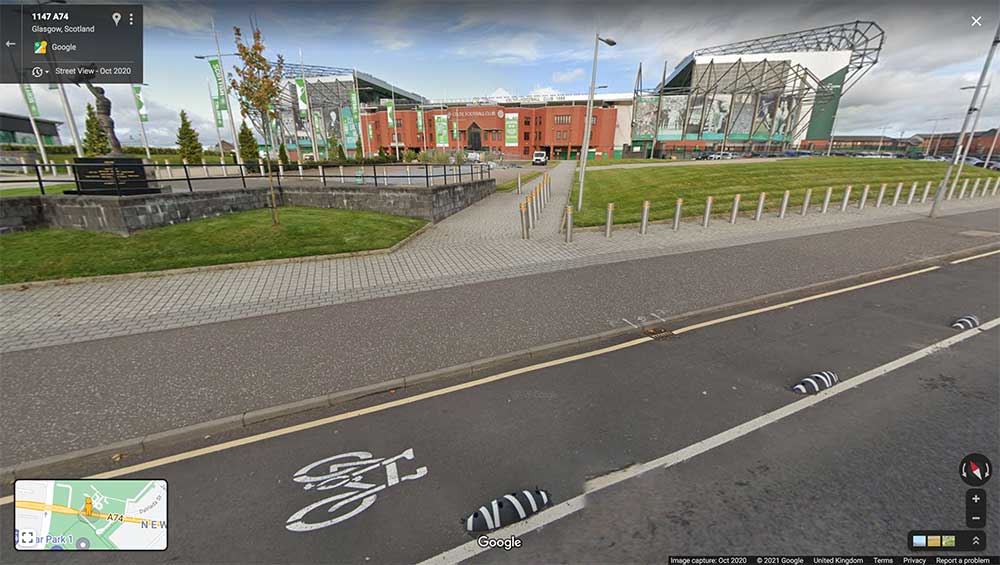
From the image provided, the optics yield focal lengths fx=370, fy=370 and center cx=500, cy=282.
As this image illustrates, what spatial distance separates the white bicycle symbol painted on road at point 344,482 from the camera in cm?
263

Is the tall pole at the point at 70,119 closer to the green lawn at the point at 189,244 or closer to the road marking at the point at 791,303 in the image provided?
the green lawn at the point at 189,244

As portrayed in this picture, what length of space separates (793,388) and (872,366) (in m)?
1.35

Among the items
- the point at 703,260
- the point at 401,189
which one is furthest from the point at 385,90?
the point at 703,260

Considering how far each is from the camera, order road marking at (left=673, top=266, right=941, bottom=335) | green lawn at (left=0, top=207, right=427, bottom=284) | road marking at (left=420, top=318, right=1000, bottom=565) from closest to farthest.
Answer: road marking at (left=420, top=318, right=1000, bottom=565) < road marking at (left=673, top=266, right=941, bottom=335) < green lawn at (left=0, top=207, right=427, bottom=284)

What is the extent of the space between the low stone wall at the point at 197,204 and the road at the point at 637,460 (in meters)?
9.56

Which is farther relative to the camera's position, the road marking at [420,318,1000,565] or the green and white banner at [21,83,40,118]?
the green and white banner at [21,83,40,118]

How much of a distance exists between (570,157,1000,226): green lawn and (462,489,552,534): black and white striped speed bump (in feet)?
32.8

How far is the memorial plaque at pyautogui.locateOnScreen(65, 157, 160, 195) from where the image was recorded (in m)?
9.81

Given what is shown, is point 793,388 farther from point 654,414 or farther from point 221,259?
point 221,259

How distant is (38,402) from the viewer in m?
3.85

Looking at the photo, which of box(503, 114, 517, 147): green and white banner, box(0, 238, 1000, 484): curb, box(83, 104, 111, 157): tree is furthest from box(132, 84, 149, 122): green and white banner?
box(503, 114, 517, 147): green and white banner

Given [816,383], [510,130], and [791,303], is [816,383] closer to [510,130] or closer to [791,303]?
[791,303]

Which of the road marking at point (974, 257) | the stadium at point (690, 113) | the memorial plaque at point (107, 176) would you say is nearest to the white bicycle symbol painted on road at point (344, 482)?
the memorial plaque at point (107, 176)

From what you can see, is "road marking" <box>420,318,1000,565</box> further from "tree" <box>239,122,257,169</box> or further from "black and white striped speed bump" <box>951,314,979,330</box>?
"tree" <box>239,122,257,169</box>
